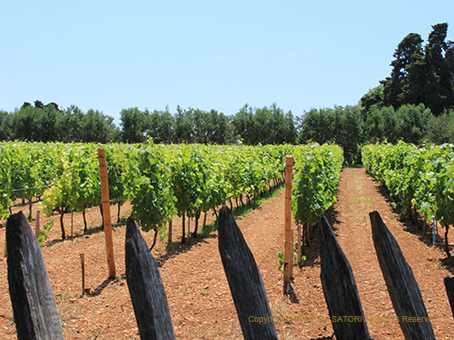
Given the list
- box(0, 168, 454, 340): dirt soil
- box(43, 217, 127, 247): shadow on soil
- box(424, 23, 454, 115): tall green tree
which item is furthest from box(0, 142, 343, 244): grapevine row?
box(424, 23, 454, 115): tall green tree

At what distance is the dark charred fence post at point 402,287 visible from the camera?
3.60ft

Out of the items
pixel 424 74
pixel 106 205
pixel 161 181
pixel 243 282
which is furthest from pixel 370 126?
pixel 243 282

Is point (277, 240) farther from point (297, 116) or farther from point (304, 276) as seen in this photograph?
point (297, 116)

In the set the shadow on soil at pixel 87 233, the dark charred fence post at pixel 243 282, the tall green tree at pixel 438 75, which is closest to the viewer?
the dark charred fence post at pixel 243 282

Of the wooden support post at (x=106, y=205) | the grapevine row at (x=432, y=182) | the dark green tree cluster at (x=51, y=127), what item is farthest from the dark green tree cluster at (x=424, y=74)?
the wooden support post at (x=106, y=205)

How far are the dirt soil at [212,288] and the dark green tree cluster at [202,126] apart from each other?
1708 inches

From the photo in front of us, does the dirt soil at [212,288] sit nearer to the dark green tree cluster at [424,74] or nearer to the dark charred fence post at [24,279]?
the dark charred fence post at [24,279]

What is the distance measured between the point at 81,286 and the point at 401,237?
734cm

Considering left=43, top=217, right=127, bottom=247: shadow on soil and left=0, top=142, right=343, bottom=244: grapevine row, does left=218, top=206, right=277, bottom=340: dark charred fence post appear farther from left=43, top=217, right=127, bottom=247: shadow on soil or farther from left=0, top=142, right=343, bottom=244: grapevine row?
left=43, top=217, right=127, bottom=247: shadow on soil

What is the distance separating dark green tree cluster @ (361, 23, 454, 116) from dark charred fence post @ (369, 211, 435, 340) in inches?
2037

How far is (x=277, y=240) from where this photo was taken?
7602 millimetres

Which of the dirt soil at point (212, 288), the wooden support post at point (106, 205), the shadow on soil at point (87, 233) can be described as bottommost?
the dirt soil at point (212, 288)

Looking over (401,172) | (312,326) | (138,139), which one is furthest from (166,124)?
(312,326)

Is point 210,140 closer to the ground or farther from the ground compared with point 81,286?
farther from the ground
